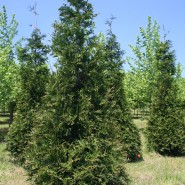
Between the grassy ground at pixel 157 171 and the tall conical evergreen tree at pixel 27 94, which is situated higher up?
the tall conical evergreen tree at pixel 27 94

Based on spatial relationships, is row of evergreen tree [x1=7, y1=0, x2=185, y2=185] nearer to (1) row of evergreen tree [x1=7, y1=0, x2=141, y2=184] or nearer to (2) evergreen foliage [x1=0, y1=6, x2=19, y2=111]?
(1) row of evergreen tree [x1=7, y1=0, x2=141, y2=184]

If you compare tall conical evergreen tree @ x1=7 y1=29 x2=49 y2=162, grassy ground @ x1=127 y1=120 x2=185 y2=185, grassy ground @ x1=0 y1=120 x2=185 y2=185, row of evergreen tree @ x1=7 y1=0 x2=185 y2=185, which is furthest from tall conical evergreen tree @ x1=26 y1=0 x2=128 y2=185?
tall conical evergreen tree @ x1=7 y1=29 x2=49 y2=162

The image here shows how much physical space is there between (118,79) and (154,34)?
15799mm

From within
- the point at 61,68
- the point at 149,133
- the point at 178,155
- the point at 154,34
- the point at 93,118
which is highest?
the point at 154,34

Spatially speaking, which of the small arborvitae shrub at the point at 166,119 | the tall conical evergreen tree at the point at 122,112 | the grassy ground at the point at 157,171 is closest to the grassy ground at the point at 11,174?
the grassy ground at the point at 157,171

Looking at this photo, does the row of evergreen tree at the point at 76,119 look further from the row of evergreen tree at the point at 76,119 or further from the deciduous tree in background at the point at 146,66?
the deciduous tree in background at the point at 146,66

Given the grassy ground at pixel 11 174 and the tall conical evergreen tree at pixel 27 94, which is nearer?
the grassy ground at pixel 11 174

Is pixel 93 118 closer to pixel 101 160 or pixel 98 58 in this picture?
pixel 101 160

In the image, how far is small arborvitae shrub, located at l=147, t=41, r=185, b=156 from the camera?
14570 mm

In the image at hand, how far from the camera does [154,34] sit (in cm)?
2734

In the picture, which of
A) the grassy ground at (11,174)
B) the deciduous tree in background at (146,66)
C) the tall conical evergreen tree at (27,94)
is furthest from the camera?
the deciduous tree in background at (146,66)

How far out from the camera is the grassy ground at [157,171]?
9328 mm

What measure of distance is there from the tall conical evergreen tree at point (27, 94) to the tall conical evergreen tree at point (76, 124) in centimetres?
533

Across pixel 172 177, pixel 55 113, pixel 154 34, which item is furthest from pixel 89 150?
pixel 154 34
